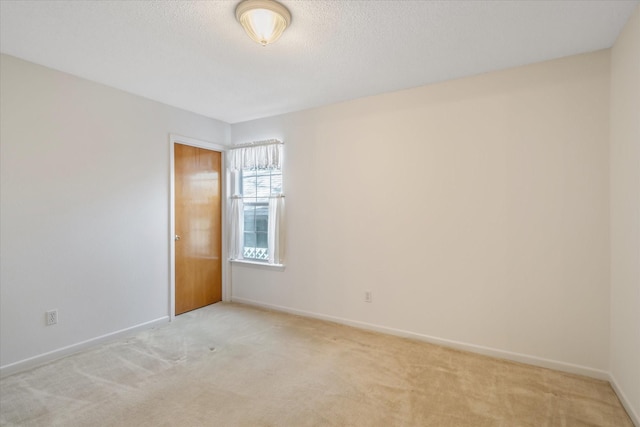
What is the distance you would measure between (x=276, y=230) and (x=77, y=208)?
80.0 inches

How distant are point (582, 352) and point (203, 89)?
160 inches

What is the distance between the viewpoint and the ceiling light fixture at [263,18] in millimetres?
1856

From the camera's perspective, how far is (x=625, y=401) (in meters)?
2.07

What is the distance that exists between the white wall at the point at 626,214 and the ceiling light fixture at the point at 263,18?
215 centimetres

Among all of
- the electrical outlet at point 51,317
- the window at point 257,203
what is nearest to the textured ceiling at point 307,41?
the window at point 257,203

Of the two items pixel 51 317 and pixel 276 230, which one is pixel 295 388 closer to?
pixel 276 230

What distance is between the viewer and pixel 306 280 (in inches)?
152

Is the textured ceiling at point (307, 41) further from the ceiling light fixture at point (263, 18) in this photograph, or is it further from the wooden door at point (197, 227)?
the wooden door at point (197, 227)

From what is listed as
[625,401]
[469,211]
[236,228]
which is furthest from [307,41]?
[625,401]

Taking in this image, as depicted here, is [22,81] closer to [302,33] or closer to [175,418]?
[302,33]

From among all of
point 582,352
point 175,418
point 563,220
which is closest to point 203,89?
point 175,418

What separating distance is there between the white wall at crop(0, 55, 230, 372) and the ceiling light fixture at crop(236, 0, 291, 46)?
77.3 inches

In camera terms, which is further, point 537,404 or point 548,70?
point 548,70

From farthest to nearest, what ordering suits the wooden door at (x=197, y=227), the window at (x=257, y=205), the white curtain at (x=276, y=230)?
the window at (x=257, y=205), the white curtain at (x=276, y=230), the wooden door at (x=197, y=227)
